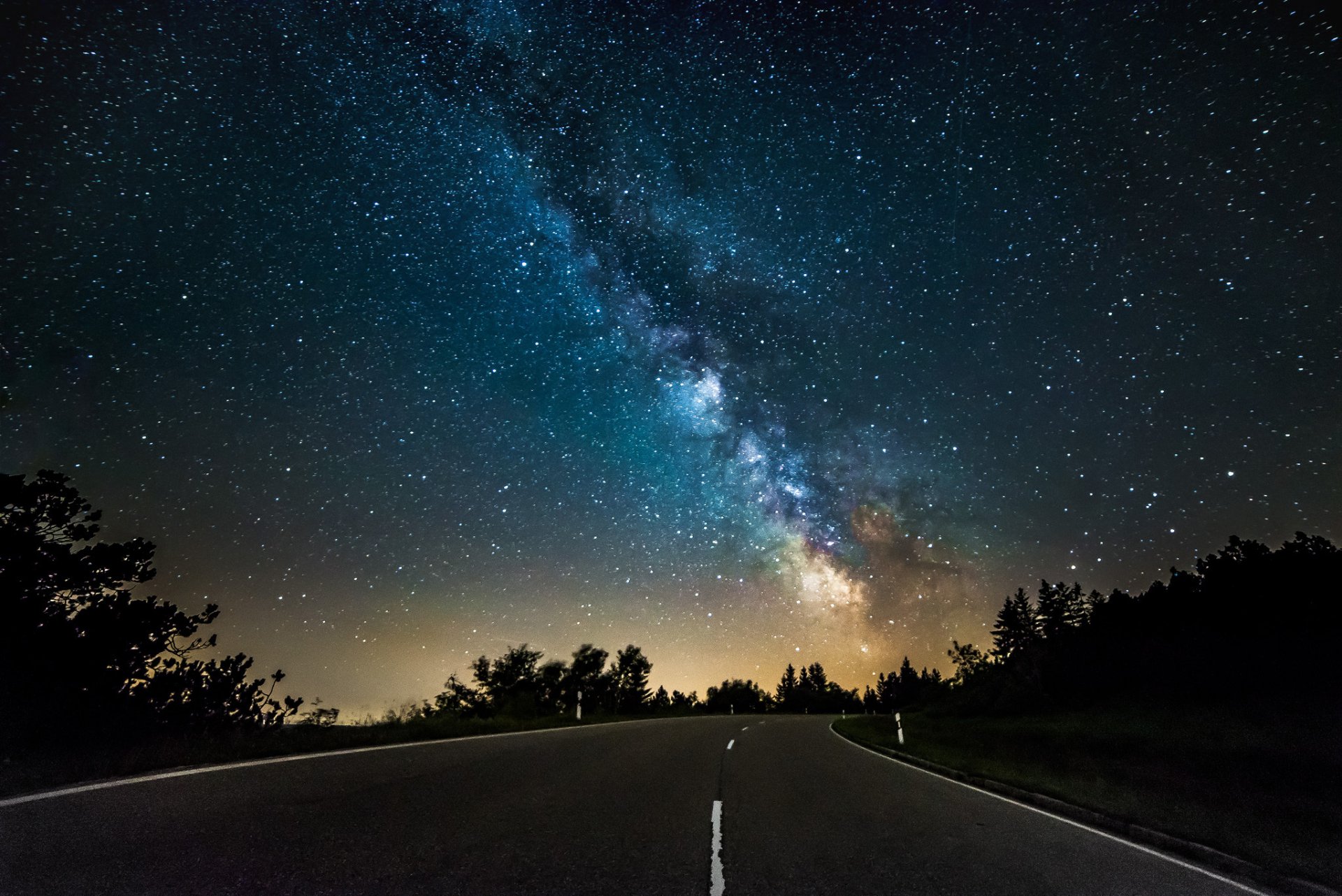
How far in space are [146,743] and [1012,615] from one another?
388ft

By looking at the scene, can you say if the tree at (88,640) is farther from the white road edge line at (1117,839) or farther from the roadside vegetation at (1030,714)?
the white road edge line at (1117,839)

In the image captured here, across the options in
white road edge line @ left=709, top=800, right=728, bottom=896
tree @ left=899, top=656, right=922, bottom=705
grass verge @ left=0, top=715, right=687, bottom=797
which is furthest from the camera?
tree @ left=899, top=656, right=922, bottom=705

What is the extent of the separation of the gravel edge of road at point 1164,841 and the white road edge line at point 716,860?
16.5 ft

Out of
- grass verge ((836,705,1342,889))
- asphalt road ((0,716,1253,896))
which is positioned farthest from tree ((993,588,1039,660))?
asphalt road ((0,716,1253,896))

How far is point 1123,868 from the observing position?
594cm

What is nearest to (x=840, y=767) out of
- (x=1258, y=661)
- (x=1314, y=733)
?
(x=1314, y=733)

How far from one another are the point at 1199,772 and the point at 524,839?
20.6m

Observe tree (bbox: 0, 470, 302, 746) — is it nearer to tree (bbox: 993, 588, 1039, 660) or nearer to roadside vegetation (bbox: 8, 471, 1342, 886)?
roadside vegetation (bbox: 8, 471, 1342, 886)

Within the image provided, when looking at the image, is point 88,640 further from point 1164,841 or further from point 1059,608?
point 1059,608

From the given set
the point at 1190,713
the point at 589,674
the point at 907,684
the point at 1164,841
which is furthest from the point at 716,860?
the point at 907,684

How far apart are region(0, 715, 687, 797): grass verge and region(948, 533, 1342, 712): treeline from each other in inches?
2102

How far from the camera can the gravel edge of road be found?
18.6ft

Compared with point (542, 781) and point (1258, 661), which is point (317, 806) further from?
point (1258, 661)

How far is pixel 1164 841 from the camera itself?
714cm
